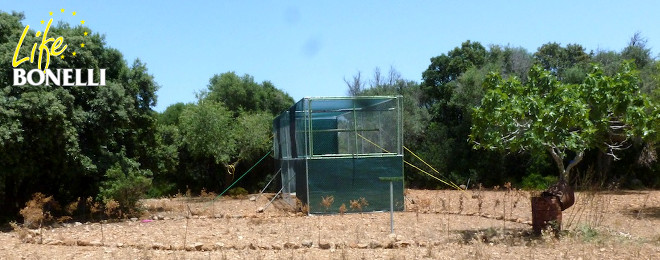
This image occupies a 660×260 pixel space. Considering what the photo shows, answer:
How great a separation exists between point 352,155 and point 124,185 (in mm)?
5038

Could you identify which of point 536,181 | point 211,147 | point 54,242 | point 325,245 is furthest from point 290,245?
point 536,181

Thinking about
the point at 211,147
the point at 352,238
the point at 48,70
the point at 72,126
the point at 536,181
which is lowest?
the point at 352,238

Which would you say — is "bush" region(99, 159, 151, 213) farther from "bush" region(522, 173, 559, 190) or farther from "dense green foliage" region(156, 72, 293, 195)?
"bush" region(522, 173, 559, 190)

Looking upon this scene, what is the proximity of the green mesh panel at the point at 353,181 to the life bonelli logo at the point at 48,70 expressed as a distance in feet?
17.4

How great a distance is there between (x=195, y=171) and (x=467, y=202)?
1099 cm

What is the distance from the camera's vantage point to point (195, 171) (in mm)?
22969

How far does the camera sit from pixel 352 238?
9625 millimetres

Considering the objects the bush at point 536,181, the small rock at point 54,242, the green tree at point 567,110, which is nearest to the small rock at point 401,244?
the green tree at point 567,110

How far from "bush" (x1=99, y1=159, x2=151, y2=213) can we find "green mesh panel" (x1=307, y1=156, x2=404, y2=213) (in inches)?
151

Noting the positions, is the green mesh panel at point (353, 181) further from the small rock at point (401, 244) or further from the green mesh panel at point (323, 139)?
the small rock at point (401, 244)

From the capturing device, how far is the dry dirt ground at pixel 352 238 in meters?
8.08

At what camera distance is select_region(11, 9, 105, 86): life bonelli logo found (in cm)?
1270

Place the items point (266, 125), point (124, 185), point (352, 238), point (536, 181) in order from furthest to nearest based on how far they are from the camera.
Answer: point (266, 125) < point (536, 181) < point (124, 185) < point (352, 238)

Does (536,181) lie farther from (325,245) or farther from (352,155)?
(325,245)
